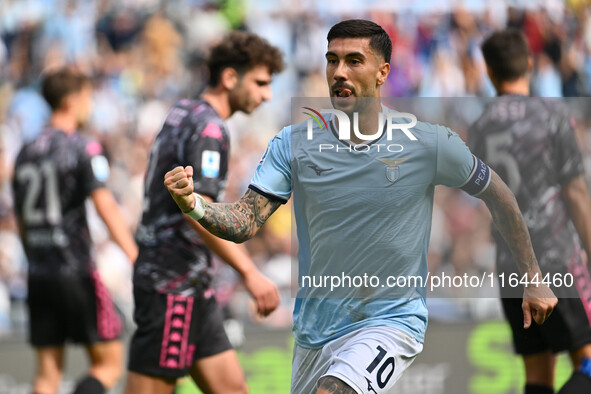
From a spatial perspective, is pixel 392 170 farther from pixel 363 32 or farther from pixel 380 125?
pixel 363 32

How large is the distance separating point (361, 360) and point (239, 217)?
0.79 meters

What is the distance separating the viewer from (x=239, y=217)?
368cm

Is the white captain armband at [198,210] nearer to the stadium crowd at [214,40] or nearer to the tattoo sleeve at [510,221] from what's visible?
the tattoo sleeve at [510,221]

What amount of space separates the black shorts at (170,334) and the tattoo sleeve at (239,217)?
1.50 meters

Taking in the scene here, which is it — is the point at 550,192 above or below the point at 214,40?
below

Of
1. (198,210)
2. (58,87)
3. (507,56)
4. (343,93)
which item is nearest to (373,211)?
(343,93)

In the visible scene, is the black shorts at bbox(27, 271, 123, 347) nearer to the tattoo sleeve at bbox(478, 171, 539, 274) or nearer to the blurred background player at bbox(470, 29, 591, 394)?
the blurred background player at bbox(470, 29, 591, 394)

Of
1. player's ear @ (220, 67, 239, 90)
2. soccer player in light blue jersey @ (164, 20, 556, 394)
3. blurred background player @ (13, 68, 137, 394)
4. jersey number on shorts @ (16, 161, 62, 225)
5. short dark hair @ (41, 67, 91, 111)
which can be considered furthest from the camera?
short dark hair @ (41, 67, 91, 111)

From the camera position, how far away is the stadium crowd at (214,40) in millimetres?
10719

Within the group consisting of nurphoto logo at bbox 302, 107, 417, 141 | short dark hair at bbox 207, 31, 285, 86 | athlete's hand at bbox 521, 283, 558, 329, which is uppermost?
short dark hair at bbox 207, 31, 285, 86

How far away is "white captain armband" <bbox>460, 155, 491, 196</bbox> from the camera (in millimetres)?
3795

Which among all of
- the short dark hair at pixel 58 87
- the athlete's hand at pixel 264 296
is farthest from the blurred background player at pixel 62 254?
the athlete's hand at pixel 264 296

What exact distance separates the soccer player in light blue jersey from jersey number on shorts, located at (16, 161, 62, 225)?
326 cm

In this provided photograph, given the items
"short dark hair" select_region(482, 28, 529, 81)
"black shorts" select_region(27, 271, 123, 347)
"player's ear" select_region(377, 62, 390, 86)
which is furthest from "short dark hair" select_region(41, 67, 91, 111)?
"player's ear" select_region(377, 62, 390, 86)
